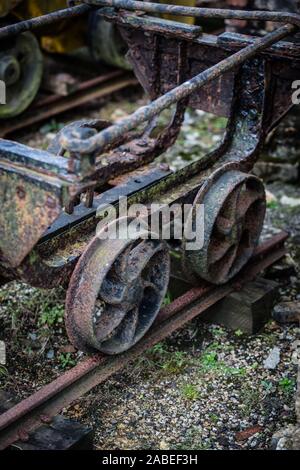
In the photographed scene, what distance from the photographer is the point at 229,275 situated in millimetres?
4617

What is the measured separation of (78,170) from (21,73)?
13.6 ft

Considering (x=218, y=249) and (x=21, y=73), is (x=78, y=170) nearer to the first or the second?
(x=218, y=249)

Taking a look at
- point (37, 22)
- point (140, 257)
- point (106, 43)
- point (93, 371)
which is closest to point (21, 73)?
point (106, 43)

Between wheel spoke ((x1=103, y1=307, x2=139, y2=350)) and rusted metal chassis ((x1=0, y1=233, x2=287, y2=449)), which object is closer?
rusted metal chassis ((x1=0, y1=233, x2=287, y2=449))

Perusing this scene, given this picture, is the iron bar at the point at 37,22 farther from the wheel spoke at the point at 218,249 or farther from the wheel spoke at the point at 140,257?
the wheel spoke at the point at 218,249

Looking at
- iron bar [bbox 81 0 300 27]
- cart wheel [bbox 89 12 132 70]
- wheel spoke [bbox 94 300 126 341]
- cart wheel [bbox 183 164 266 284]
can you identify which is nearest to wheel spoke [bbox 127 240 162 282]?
wheel spoke [bbox 94 300 126 341]

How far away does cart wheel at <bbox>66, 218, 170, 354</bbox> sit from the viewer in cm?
364

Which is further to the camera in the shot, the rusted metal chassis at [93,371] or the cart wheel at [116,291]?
the cart wheel at [116,291]

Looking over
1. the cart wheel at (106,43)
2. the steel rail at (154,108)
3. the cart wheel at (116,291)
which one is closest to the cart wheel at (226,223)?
the cart wheel at (116,291)

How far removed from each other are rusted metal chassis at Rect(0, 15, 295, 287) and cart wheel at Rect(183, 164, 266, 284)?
0.15 m

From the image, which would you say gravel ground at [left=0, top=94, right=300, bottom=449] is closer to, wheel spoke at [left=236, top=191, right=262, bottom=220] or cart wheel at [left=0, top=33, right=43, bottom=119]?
wheel spoke at [left=236, top=191, right=262, bottom=220]

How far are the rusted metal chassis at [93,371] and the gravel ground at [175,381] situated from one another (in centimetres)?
22

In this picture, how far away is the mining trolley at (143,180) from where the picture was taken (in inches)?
132
